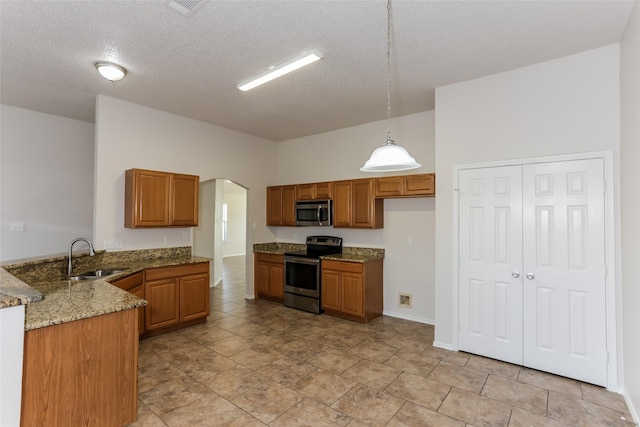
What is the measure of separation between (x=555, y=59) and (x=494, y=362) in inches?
124

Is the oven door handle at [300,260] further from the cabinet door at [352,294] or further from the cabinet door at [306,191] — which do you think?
the cabinet door at [306,191]

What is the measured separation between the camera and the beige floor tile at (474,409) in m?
2.36

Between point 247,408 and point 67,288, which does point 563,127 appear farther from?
point 67,288

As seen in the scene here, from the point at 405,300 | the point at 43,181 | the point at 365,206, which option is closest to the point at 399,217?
the point at 365,206

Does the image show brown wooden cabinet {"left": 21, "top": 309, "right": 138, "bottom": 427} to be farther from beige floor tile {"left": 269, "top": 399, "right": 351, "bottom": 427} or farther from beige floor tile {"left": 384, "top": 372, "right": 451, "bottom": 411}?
beige floor tile {"left": 384, "top": 372, "right": 451, "bottom": 411}

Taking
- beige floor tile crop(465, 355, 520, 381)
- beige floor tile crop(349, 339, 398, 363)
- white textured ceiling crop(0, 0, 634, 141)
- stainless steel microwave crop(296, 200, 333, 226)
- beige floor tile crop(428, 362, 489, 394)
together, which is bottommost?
beige floor tile crop(349, 339, 398, 363)

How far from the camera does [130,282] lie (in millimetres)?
3574

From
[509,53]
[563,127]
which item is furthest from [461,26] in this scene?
[563,127]

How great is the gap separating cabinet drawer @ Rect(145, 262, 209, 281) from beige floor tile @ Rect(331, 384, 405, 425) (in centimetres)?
271

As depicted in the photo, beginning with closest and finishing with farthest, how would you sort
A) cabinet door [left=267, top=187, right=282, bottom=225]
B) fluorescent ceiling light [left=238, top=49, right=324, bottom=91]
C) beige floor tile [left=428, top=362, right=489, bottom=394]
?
1. beige floor tile [left=428, top=362, right=489, bottom=394]
2. fluorescent ceiling light [left=238, top=49, right=324, bottom=91]
3. cabinet door [left=267, top=187, right=282, bottom=225]

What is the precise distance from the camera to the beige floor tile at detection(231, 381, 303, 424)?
2.43 meters

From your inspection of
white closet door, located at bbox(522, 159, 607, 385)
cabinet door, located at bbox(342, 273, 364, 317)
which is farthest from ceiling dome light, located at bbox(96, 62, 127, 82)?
white closet door, located at bbox(522, 159, 607, 385)

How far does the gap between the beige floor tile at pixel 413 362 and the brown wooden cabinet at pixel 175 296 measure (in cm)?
268

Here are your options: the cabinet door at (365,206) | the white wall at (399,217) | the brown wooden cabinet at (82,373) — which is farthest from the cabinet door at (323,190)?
the brown wooden cabinet at (82,373)
